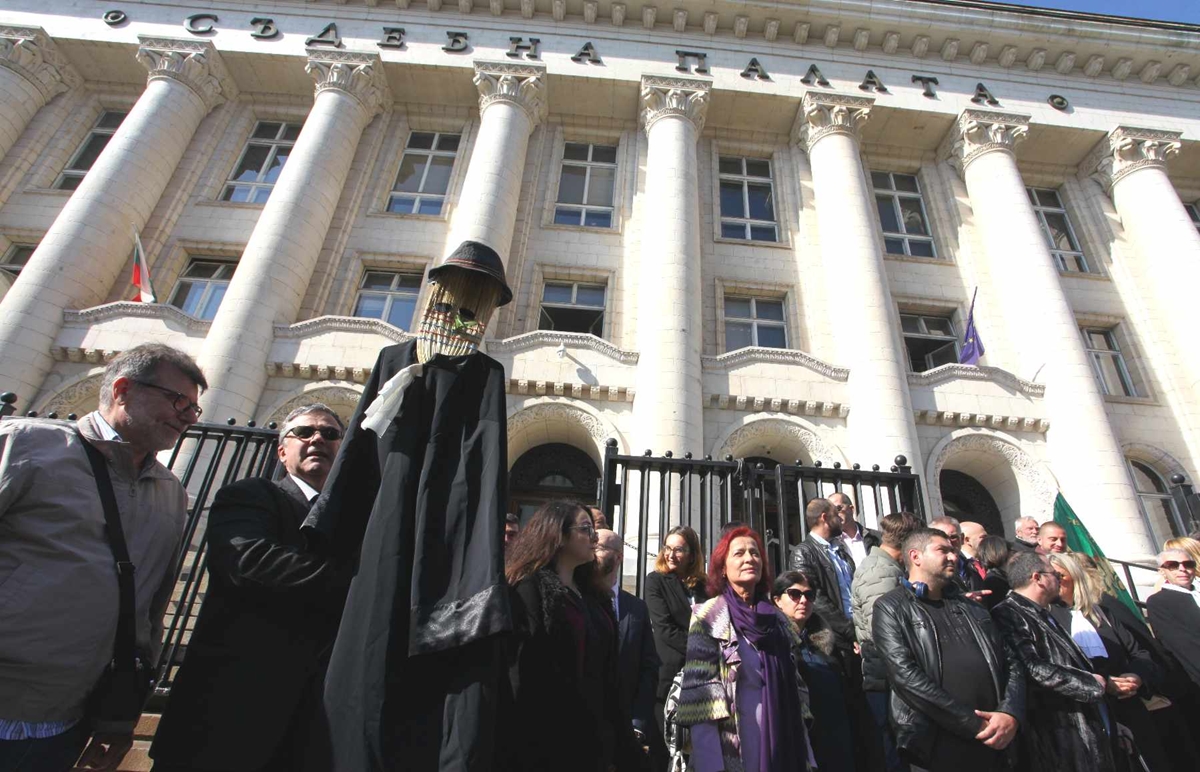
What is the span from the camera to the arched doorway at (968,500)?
13.2m

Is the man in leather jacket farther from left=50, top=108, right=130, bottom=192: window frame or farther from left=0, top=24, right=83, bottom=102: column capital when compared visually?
left=0, top=24, right=83, bottom=102: column capital

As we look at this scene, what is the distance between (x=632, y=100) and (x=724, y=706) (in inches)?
678

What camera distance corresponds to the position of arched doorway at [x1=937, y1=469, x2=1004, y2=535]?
1317 cm

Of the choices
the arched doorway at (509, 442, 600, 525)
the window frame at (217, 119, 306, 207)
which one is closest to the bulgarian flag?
the window frame at (217, 119, 306, 207)

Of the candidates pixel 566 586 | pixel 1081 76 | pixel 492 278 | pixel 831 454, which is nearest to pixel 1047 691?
pixel 566 586

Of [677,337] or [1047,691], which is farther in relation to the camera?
[677,337]

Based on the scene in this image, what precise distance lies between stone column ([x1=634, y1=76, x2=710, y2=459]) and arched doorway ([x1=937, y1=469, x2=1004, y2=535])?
6122 millimetres

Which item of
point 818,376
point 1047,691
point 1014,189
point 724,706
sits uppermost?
point 1014,189

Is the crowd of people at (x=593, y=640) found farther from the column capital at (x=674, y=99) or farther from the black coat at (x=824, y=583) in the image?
the column capital at (x=674, y=99)

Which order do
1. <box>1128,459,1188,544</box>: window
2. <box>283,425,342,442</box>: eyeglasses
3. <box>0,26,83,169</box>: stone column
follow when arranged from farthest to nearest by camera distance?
<box>0,26,83,169</box>: stone column < <box>1128,459,1188,544</box>: window < <box>283,425,342,442</box>: eyeglasses

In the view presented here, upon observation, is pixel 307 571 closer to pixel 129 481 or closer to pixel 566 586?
pixel 129 481

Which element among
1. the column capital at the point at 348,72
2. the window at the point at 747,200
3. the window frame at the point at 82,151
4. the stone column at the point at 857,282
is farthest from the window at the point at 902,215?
the window frame at the point at 82,151

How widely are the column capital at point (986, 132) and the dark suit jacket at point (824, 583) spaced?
16.1 meters

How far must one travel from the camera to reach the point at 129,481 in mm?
2449
